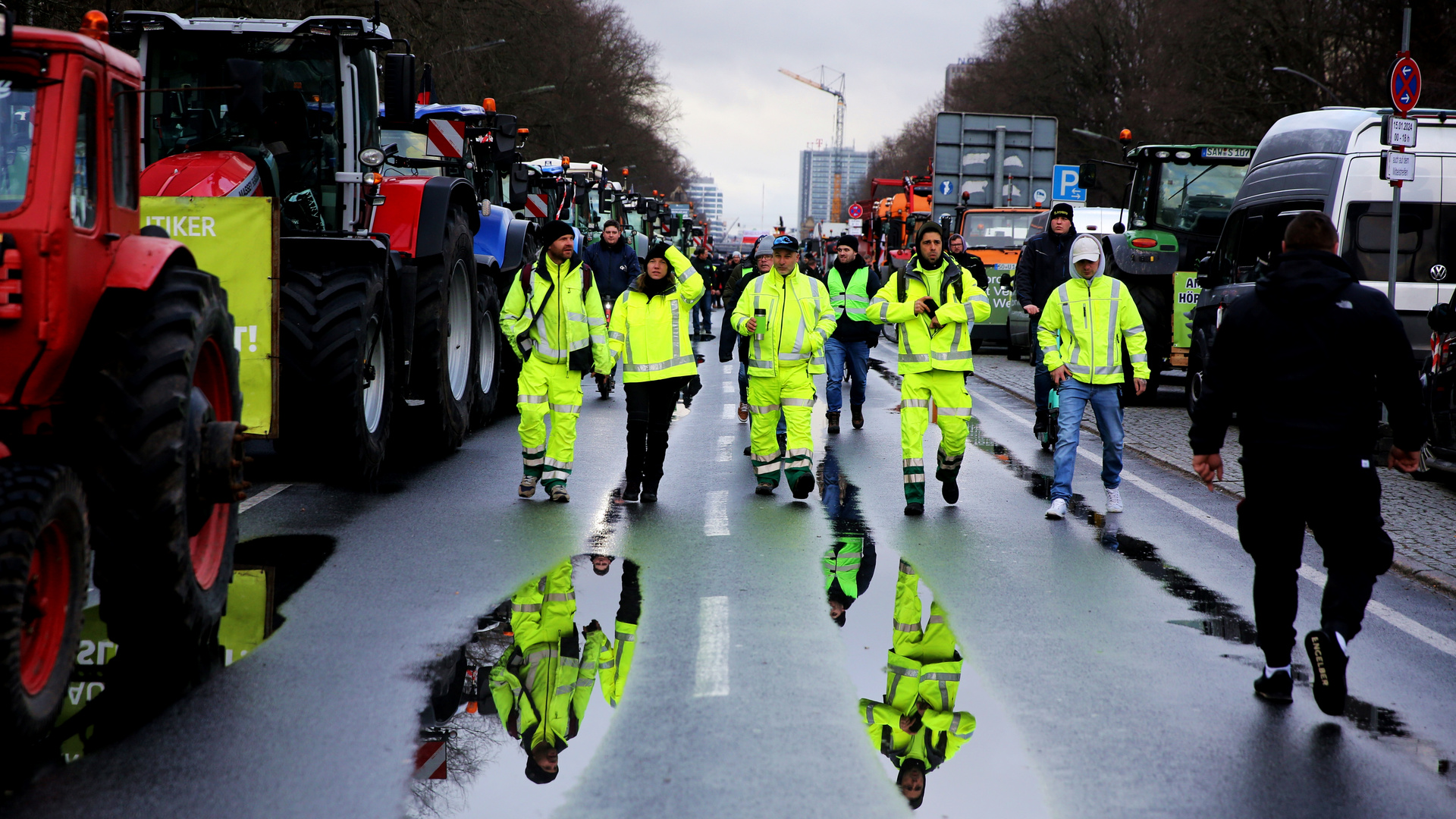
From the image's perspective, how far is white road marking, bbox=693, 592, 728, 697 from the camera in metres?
5.47

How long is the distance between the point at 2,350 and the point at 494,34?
1279 inches

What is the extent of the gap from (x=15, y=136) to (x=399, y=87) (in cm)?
496

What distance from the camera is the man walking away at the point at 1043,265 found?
12.7 metres

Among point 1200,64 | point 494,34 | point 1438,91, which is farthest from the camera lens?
point 1200,64

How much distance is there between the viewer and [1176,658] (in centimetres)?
604

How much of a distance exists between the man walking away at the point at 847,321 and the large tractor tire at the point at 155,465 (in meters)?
9.21

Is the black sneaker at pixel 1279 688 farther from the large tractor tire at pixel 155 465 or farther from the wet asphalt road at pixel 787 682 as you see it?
the large tractor tire at pixel 155 465

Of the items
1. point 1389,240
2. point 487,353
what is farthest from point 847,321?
point 1389,240

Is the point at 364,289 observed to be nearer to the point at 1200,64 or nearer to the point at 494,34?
the point at 494,34

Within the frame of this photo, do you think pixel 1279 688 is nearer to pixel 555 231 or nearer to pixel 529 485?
pixel 529 485

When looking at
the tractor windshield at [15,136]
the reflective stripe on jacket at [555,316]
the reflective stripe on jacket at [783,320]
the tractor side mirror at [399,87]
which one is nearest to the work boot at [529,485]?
the reflective stripe on jacket at [555,316]

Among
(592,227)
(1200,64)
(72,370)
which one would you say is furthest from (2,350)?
(1200,64)

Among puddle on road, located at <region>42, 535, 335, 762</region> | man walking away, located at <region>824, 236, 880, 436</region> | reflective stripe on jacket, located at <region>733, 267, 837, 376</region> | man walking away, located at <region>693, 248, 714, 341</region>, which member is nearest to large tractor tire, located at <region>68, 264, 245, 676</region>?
puddle on road, located at <region>42, 535, 335, 762</region>

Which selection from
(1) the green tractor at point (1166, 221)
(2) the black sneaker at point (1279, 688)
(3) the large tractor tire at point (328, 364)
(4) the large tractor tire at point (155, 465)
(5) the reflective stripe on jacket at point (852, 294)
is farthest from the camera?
(1) the green tractor at point (1166, 221)
